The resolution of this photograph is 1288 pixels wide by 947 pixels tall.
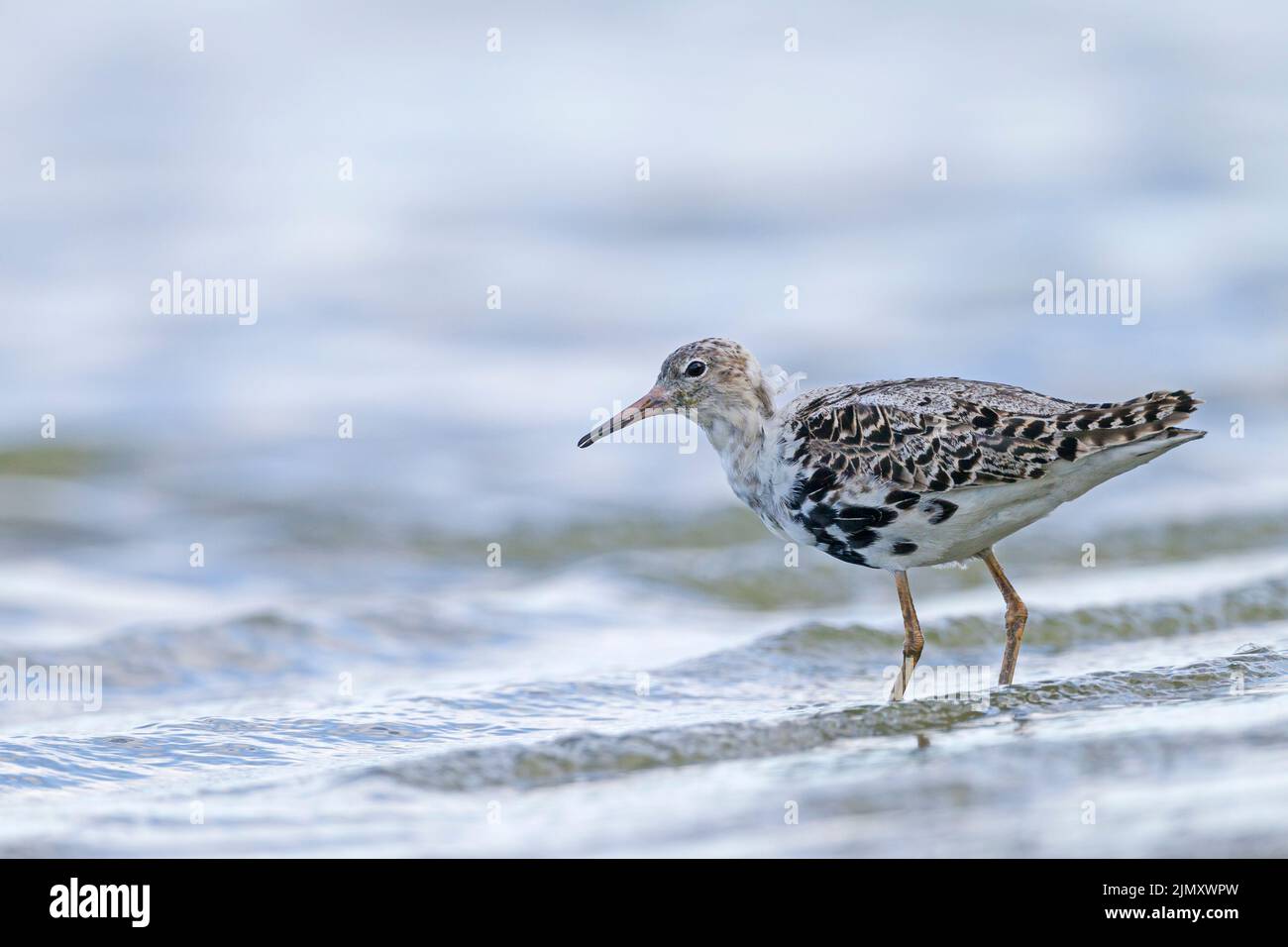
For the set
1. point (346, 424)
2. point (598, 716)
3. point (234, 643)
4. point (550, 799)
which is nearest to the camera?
point (550, 799)

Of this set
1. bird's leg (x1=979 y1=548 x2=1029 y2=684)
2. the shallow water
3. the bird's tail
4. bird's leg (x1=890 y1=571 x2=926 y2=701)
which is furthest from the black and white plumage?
the shallow water

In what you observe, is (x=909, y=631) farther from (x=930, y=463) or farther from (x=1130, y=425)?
(x=1130, y=425)

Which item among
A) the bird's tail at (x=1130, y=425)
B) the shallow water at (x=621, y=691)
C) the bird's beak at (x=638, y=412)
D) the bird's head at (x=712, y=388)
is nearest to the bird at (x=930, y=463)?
the bird's tail at (x=1130, y=425)

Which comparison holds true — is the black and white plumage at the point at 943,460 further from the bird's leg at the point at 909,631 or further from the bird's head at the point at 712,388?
the bird's head at the point at 712,388

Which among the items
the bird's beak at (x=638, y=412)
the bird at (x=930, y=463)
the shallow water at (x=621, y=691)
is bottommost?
the shallow water at (x=621, y=691)

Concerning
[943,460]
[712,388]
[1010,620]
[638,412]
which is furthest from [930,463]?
[638,412]

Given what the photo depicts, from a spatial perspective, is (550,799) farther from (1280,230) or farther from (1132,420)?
(1280,230)
